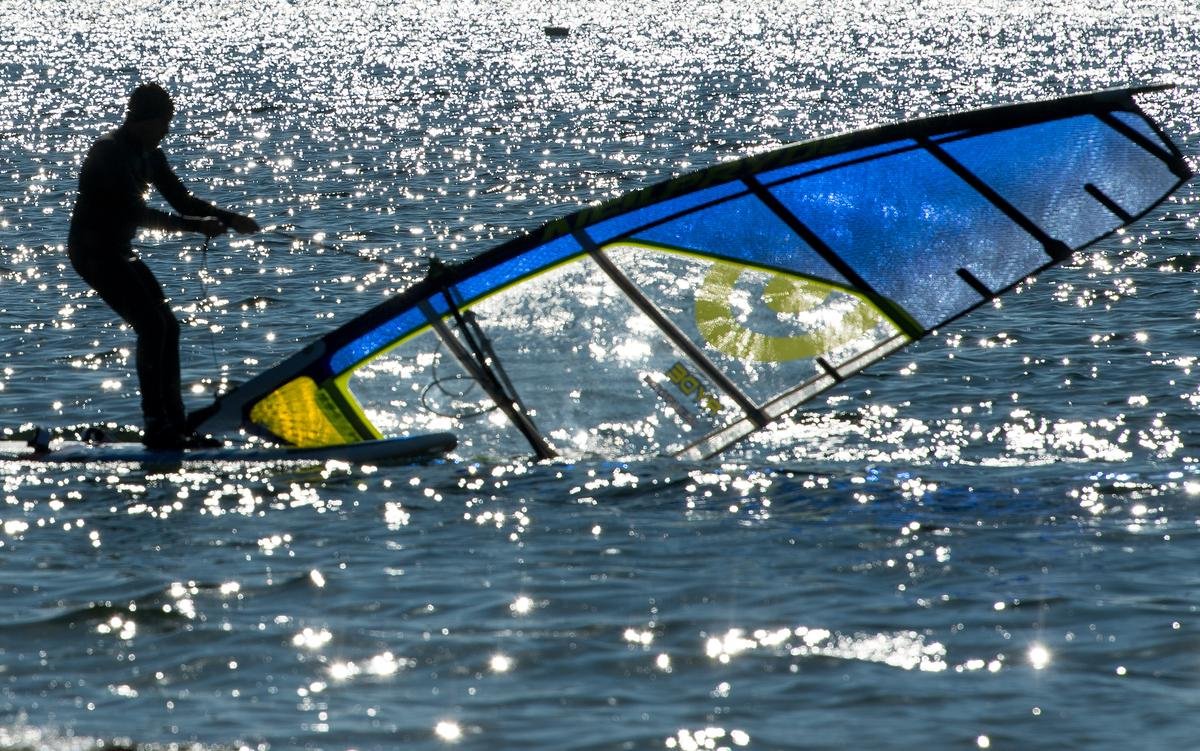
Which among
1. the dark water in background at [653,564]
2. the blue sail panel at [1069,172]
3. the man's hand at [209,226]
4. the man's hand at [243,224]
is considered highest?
the blue sail panel at [1069,172]

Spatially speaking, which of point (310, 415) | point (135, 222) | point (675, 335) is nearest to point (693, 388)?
point (675, 335)

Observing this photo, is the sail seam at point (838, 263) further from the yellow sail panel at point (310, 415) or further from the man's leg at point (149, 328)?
the man's leg at point (149, 328)

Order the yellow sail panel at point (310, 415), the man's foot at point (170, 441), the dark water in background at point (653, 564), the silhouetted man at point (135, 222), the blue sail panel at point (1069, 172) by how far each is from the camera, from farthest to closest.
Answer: the yellow sail panel at point (310, 415) → the man's foot at point (170, 441) → the silhouetted man at point (135, 222) → the blue sail panel at point (1069, 172) → the dark water in background at point (653, 564)

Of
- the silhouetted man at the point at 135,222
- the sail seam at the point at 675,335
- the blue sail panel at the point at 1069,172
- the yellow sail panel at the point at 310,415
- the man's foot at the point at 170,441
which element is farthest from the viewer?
the yellow sail panel at the point at 310,415

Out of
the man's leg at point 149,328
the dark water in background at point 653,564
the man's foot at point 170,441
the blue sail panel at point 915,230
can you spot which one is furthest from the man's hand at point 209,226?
the blue sail panel at point 915,230

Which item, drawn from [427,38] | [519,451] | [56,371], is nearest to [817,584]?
[519,451]

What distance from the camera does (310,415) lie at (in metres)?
10.6

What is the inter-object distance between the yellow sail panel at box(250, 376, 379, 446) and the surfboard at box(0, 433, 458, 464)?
0.98ft

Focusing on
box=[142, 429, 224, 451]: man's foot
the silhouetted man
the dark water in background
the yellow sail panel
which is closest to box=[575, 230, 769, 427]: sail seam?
the dark water in background

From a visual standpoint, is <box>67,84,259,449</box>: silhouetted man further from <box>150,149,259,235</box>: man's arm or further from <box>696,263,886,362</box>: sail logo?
<box>696,263,886,362</box>: sail logo

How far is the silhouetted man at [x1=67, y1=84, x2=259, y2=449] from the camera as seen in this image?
977cm

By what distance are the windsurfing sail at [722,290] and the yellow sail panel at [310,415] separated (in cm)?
1

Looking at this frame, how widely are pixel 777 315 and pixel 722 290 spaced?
371mm

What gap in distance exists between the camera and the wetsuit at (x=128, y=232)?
9.80 meters
